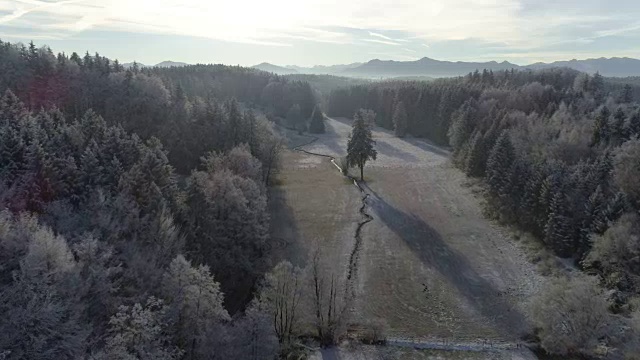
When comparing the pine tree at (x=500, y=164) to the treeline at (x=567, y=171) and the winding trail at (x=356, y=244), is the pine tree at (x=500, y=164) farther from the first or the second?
the winding trail at (x=356, y=244)

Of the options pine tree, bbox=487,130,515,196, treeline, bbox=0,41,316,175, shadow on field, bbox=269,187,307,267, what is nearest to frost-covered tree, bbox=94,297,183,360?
shadow on field, bbox=269,187,307,267

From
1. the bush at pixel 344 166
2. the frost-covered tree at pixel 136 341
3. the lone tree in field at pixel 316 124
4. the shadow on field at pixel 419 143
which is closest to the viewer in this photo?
the frost-covered tree at pixel 136 341

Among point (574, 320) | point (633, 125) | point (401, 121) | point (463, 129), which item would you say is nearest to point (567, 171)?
point (633, 125)

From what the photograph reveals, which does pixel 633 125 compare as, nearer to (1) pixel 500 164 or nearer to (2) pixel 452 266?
(1) pixel 500 164

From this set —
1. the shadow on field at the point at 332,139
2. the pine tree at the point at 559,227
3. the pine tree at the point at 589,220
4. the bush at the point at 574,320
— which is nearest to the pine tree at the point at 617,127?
the pine tree at the point at 559,227

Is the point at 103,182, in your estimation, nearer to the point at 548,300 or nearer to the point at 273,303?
the point at 273,303

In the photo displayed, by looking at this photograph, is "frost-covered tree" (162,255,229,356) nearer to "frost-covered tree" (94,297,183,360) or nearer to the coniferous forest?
the coniferous forest
